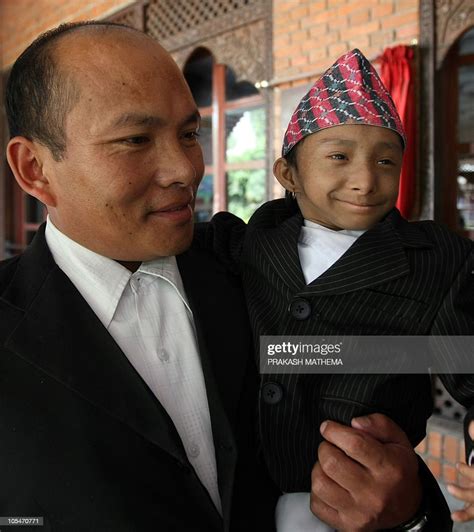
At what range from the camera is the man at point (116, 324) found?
995 millimetres

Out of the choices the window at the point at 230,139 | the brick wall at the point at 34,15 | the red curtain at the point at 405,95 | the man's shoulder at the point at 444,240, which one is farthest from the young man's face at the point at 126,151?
the brick wall at the point at 34,15

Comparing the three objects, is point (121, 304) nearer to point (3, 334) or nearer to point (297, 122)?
point (3, 334)

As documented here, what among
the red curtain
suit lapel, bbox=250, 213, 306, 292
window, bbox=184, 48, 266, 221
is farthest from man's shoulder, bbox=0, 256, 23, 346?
window, bbox=184, 48, 266, 221

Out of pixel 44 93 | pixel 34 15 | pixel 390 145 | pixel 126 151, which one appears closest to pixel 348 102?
pixel 390 145

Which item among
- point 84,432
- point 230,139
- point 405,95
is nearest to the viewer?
point 84,432

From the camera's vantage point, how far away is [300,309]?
1323 mm

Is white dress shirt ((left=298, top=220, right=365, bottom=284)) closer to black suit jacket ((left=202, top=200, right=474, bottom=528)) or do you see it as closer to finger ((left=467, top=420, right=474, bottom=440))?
Result: black suit jacket ((left=202, top=200, right=474, bottom=528))

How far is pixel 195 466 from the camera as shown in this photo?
114cm

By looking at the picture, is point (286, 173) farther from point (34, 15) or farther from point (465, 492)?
point (34, 15)

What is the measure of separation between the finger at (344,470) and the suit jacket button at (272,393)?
6.6 inches

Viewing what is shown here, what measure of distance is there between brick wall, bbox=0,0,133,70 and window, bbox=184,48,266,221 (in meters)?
1.36

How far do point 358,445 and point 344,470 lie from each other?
6 centimetres

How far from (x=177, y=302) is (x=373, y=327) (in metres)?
0.48

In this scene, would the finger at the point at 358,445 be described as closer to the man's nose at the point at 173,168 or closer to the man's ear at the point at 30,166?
the man's nose at the point at 173,168
